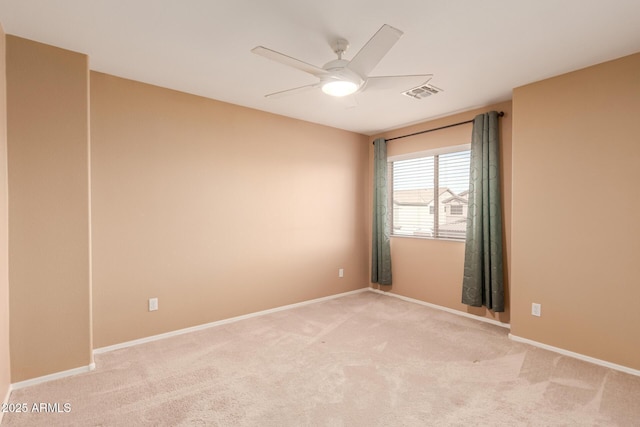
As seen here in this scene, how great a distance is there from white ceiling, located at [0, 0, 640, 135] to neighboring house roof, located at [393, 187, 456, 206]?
1465 mm

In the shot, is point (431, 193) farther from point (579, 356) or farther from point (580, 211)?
point (579, 356)

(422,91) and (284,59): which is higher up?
(422,91)

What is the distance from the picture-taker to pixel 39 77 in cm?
237

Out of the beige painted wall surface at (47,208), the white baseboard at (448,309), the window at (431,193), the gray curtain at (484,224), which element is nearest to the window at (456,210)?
the window at (431,193)

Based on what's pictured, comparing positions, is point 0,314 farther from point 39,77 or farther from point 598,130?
point 598,130

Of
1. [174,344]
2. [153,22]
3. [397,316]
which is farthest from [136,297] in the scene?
[397,316]

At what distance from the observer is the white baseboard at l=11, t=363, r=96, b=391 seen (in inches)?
90.8

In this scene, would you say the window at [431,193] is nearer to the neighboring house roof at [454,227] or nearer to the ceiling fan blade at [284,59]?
the neighboring house roof at [454,227]

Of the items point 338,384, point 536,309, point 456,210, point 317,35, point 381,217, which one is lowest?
point 338,384

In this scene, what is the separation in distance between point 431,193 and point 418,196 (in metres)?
0.21

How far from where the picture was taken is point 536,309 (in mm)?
3064

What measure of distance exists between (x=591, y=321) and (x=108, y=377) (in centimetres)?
387

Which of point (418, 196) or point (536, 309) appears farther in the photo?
point (418, 196)

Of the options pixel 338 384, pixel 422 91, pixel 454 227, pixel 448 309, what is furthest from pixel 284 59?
pixel 448 309
